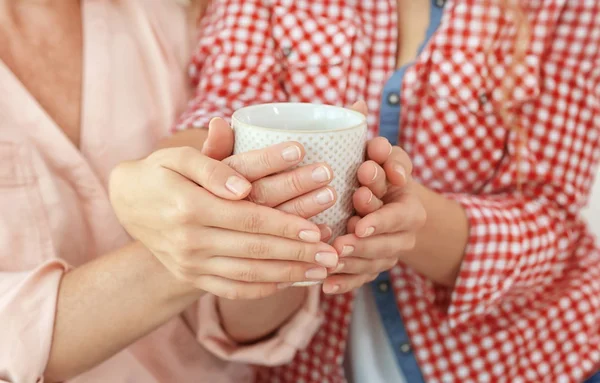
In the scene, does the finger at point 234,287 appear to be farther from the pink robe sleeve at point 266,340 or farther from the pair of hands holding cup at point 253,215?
the pink robe sleeve at point 266,340

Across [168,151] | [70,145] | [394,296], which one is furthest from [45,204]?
[394,296]

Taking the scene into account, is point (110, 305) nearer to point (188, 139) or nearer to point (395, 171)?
point (188, 139)

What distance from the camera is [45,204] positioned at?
652 millimetres

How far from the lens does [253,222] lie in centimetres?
46

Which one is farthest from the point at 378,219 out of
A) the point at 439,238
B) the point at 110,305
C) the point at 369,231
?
the point at 110,305

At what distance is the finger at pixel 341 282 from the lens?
1.78ft

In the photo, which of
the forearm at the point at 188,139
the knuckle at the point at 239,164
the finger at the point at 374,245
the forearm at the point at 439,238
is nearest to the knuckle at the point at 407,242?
the finger at the point at 374,245

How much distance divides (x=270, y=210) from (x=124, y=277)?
24 cm

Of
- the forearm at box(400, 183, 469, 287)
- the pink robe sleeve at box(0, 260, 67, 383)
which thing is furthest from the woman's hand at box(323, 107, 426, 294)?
the pink robe sleeve at box(0, 260, 67, 383)

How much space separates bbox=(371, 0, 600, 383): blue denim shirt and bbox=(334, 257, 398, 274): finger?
0.25 meters

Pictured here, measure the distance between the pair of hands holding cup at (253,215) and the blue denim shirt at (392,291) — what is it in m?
0.23

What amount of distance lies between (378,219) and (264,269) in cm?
12

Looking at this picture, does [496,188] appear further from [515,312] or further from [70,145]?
[70,145]

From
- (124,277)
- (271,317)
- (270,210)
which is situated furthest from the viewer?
(271,317)
